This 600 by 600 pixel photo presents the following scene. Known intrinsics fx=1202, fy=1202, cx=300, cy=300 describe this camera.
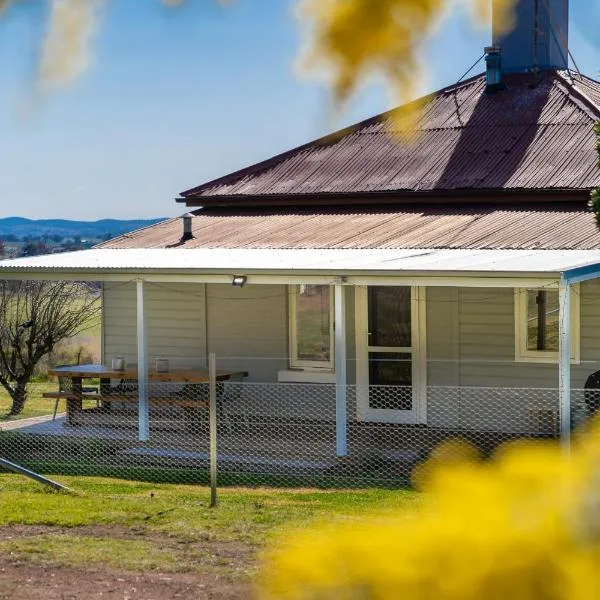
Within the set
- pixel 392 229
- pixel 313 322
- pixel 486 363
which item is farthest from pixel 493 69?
pixel 486 363

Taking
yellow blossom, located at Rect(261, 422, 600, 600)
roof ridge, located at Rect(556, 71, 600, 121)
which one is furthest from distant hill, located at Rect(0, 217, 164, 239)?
yellow blossom, located at Rect(261, 422, 600, 600)

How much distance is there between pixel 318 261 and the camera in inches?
588

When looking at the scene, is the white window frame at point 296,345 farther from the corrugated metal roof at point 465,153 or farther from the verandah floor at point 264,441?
the corrugated metal roof at point 465,153

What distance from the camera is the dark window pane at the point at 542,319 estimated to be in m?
15.9

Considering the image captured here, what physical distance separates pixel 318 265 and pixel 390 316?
265 cm

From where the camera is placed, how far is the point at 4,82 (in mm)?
1808

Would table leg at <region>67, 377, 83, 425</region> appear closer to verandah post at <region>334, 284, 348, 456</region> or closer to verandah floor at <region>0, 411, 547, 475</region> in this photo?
verandah floor at <region>0, 411, 547, 475</region>

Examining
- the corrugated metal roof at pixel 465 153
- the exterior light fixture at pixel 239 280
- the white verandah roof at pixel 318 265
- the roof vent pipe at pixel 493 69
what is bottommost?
the exterior light fixture at pixel 239 280

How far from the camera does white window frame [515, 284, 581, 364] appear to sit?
50.9 feet

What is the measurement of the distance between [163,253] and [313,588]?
16.6m

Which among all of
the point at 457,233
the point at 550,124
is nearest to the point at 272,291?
the point at 457,233

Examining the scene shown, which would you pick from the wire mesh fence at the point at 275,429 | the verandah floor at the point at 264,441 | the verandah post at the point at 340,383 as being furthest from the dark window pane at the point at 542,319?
the verandah post at the point at 340,383

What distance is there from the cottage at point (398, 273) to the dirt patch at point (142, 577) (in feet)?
14.0

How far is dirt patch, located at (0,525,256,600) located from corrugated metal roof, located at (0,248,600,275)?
486 cm
